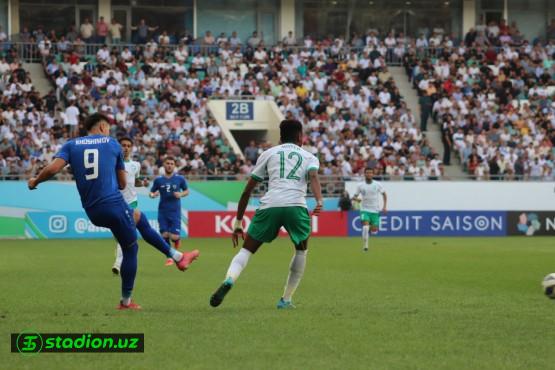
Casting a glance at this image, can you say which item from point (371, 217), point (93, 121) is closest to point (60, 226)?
point (371, 217)

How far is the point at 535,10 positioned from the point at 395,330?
163ft

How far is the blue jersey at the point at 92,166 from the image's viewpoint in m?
12.0

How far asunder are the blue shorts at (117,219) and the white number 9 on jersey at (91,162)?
33cm

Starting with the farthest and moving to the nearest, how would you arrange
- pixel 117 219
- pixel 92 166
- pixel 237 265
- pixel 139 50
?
pixel 139 50, pixel 237 265, pixel 117 219, pixel 92 166

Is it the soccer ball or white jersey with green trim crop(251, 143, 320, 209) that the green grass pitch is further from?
white jersey with green trim crop(251, 143, 320, 209)

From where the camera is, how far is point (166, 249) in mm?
13109

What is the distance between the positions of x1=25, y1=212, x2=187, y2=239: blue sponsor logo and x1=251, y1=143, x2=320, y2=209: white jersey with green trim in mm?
25168

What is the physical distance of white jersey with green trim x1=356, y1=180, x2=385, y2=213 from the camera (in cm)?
2934

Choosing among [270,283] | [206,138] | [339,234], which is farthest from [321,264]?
[206,138]

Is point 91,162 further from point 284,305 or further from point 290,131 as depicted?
point 284,305

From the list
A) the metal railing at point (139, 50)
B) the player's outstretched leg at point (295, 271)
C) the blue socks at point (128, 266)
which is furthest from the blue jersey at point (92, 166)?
the metal railing at point (139, 50)

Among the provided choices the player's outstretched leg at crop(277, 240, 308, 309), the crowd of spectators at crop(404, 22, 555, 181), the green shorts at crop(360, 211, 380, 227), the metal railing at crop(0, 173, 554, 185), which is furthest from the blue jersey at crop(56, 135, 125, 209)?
the crowd of spectators at crop(404, 22, 555, 181)

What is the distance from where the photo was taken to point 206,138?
41.9 meters

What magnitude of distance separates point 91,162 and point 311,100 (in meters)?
34.1
